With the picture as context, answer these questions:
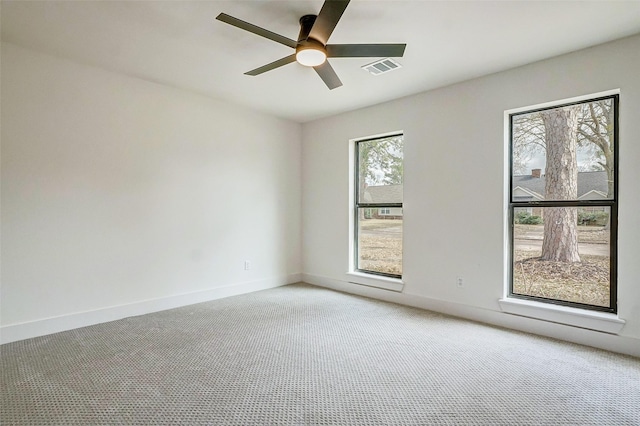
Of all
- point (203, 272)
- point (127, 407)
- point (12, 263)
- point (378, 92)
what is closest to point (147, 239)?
point (203, 272)

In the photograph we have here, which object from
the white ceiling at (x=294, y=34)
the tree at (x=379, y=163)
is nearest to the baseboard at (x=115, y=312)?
the tree at (x=379, y=163)

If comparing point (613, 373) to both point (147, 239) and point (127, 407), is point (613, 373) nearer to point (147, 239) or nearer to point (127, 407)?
point (127, 407)

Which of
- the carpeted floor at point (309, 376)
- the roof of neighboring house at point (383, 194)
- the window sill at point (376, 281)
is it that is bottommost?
the carpeted floor at point (309, 376)

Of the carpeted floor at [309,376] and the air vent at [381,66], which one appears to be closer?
the carpeted floor at [309,376]

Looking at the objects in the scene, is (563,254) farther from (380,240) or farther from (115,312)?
(115,312)

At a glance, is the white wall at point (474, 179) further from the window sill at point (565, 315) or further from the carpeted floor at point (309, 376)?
the carpeted floor at point (309, 376)

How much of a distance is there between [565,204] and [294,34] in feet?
9.42

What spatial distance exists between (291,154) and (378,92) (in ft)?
6.00

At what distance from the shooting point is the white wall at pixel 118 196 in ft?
9.63

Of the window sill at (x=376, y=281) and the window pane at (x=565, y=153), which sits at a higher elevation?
the window pane at (x=565, y=153)

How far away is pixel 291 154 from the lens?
17.4 feet

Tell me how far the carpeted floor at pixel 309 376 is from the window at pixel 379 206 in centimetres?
118

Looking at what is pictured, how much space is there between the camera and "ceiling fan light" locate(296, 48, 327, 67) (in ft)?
7.85

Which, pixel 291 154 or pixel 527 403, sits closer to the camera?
pixel 527 403
